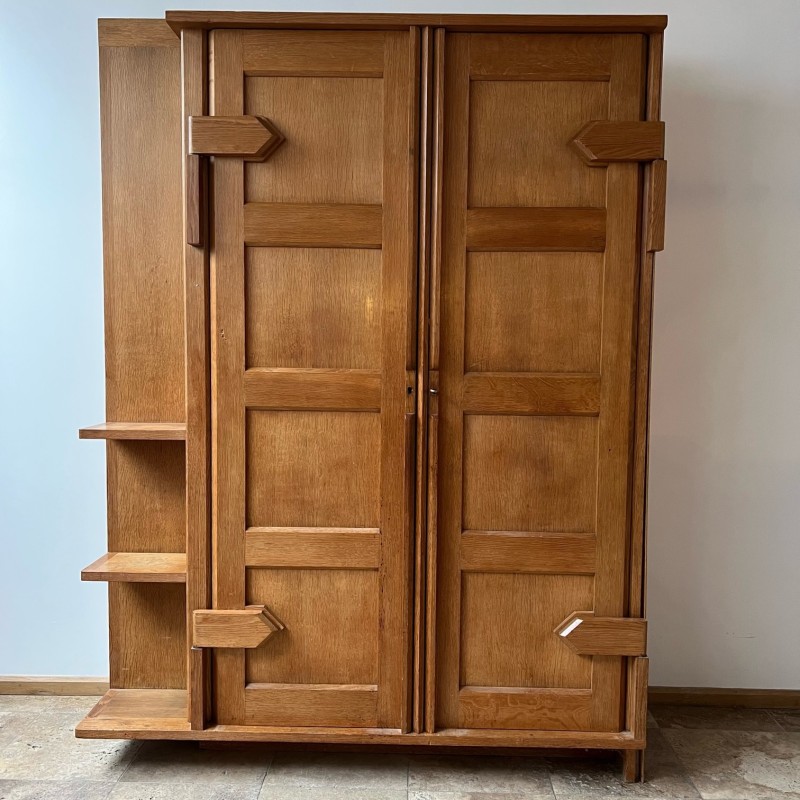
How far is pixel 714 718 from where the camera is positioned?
2590 mm

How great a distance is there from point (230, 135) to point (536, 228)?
92 centimetres

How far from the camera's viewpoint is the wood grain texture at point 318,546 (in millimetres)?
2104

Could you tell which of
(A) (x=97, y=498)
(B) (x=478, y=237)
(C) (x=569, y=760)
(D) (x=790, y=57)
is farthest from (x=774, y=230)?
(A) (x=97, y=498)

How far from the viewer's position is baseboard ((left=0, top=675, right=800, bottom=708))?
8.79ft

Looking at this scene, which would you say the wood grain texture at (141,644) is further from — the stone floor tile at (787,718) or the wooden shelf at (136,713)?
the stone floor tile at (787,718)

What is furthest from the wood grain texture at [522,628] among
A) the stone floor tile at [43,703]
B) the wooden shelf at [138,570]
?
the stone floor tile at [43,703]

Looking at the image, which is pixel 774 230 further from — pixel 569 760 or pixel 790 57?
pixel 569 760

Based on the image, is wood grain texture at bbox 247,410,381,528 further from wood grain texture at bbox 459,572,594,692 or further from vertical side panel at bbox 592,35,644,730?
vertical side panel at bbox 592,35,644,730

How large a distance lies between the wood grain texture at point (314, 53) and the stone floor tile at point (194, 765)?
6.92 feet

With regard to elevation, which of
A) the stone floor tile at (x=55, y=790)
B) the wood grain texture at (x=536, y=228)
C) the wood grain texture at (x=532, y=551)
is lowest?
the stone floor tile at (x=55, y=790)

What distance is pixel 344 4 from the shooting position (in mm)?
2561

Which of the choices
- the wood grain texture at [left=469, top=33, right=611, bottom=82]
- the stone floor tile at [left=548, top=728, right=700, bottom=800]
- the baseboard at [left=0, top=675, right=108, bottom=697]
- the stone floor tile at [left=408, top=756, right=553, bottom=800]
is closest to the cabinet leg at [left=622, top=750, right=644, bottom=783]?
the stone floor tile at [left=548, top=728, right=700, bottom=800]

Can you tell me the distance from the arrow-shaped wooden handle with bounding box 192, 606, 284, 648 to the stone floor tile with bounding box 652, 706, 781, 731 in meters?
1.49

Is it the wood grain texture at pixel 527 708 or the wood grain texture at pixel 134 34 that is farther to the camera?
the wood grain texture at pixel 134 34
